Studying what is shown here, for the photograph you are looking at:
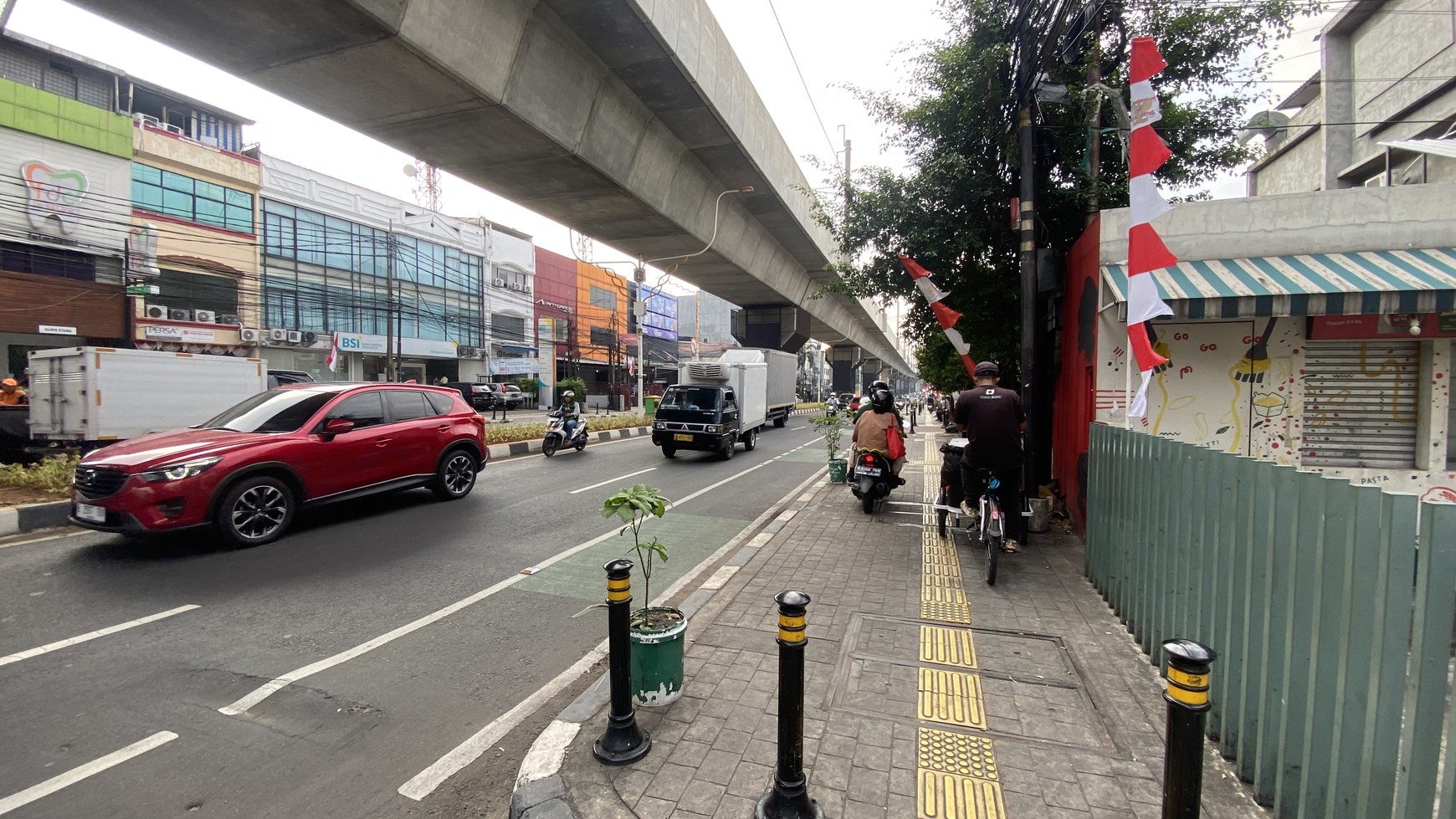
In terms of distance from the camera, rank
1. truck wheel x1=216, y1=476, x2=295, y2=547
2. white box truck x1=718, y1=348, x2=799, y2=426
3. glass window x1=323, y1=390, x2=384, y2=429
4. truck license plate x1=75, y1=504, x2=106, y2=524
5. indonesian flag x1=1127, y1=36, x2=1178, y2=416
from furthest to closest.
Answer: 1. white box truck x1=718, y1=348, x2=799, y2=426
2. glass window x1=323, y1=390, x2=384, y2=429
3. truck wheel x1=216, y1=476, x2=295, y2=547
4. truck license plate x1=75, y1=504, x2=106, y2=524
5. indonesian flag x1=1127, y1=36, x2=1178, y2=416

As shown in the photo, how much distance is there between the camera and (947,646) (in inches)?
153

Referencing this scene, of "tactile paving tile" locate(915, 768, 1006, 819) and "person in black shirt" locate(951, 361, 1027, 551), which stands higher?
"person in black shirt" locate(951, 361, 1027, 551)

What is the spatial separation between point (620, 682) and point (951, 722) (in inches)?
65.2

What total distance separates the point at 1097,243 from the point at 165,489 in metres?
9.14

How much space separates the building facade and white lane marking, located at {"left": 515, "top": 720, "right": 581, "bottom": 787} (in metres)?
13.5

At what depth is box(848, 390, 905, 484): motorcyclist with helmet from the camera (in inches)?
303

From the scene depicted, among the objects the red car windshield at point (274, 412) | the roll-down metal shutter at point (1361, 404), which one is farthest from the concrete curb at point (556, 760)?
the roll-down metal shutter at point (1361, 404)

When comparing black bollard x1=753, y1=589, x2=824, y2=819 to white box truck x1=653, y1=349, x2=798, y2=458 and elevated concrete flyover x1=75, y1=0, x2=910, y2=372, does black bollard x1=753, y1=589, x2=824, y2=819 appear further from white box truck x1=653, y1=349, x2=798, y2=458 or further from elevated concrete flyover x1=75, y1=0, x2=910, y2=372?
white box truck x1=653, y1=349, x2=798, y2=458

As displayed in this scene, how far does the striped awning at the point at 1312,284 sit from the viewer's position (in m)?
4.70

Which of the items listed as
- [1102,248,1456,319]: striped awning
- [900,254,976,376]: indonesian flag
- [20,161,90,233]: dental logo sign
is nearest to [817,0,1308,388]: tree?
[900,254,976,376]: indonesian flag

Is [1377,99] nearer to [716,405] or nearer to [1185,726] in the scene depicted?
[716,405]

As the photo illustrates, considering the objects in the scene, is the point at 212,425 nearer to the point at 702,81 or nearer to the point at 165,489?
the point at 165,489

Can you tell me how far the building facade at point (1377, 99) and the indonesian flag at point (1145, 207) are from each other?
774 centimetres

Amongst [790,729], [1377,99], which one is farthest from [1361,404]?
[1377,99]
